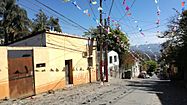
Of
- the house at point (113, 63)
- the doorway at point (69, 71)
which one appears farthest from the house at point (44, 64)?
the house at point (113, 63)

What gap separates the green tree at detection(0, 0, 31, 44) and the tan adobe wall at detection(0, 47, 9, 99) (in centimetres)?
2388

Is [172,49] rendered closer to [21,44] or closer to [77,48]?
[77,48]

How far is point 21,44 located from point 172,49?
20.1 metres

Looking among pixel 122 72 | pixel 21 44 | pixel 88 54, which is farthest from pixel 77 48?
pixel 122 72

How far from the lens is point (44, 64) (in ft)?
68.9

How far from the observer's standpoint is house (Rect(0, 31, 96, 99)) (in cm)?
1717

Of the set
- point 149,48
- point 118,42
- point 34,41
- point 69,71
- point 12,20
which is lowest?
point 69,71

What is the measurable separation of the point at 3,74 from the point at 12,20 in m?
25.1

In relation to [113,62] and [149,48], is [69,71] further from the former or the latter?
[113,62]

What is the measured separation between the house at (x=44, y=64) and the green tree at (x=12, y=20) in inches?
503

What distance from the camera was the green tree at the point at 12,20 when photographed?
39.3 metres

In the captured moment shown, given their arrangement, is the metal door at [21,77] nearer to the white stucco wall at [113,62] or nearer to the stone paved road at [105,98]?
the stone paved road at [105,98]

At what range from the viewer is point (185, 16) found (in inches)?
1217

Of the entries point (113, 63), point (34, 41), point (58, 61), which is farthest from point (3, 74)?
point (113, 63)
